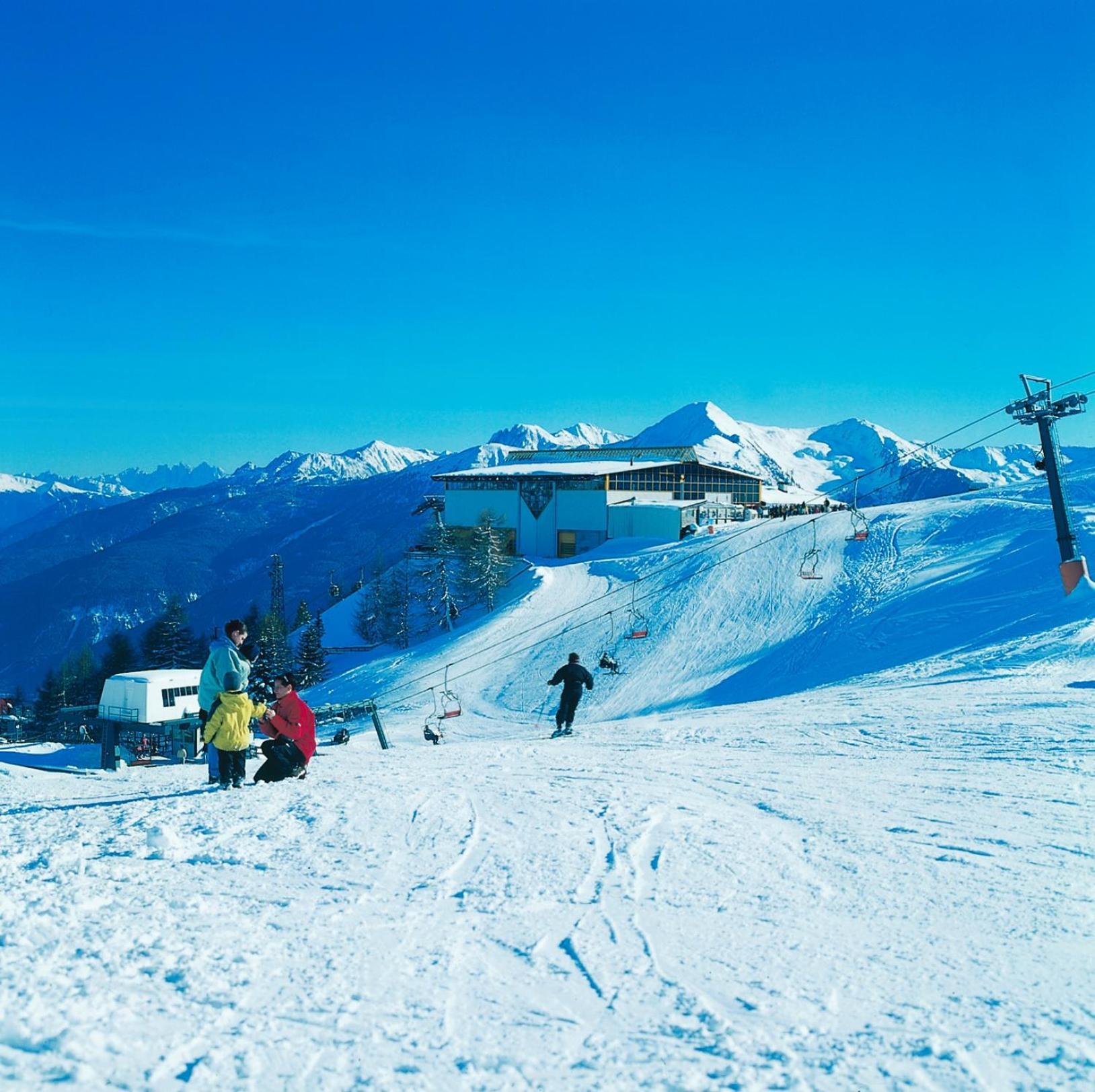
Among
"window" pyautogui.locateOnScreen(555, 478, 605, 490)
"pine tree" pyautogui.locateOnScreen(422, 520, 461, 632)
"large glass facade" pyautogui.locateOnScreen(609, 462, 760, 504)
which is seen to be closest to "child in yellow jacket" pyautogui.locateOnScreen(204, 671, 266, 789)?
"pine tree" pyautogui.locateOnScreen(422, 520, 461, 632)

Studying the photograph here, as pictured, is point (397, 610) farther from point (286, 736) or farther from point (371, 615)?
point (286, 736)

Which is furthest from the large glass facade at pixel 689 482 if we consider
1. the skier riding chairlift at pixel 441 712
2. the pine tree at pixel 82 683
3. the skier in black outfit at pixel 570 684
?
the skier in black outfit at pixel 570 684

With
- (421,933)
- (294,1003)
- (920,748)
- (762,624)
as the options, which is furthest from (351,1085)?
(762,624)

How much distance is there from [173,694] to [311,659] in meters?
20.1

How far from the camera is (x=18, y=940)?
4.55m

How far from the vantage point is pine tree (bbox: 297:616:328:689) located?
5512cm

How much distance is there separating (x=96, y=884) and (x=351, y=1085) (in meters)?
2.99

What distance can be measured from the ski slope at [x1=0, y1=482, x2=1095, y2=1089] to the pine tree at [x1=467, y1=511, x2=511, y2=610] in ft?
132

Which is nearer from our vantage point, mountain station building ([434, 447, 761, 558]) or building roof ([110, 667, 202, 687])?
building roof ([110, 667, 202, 687])

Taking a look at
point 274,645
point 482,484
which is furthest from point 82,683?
point 482,484

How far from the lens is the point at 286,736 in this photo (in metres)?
9.59

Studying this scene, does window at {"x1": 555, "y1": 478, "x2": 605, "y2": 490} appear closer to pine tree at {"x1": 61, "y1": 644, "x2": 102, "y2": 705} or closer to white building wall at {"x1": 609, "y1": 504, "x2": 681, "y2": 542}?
white building wall at {"x1": 609, "y1": 504, "x2": 681, "y2": 542}

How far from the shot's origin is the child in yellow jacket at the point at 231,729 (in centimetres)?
896

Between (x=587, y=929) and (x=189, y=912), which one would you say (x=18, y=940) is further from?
(x=587, y=929)
